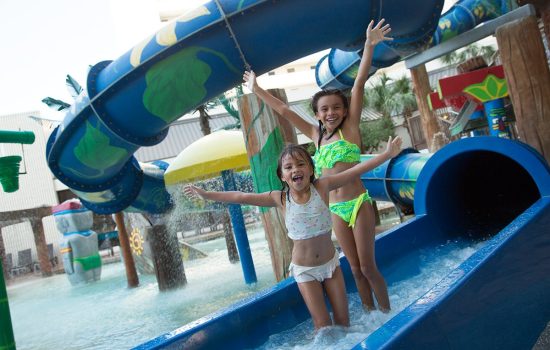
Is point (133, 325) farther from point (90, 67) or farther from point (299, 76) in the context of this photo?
point (299, 76)

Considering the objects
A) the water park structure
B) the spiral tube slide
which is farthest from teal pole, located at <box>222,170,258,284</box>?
the spiral tube slide

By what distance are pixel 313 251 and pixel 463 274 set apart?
0.75 m

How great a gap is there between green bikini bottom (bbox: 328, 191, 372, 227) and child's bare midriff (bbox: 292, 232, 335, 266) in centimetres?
26

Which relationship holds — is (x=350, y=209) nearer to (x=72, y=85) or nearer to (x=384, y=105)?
(x=72, y=85)

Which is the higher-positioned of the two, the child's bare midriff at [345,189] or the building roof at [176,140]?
the building roof at [176,140]

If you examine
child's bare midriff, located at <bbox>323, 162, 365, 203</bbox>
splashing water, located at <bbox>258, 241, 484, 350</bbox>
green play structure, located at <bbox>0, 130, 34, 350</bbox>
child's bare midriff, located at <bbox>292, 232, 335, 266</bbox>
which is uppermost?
green play structure, located at <bbox>0, 130, 34, 350</bbox>

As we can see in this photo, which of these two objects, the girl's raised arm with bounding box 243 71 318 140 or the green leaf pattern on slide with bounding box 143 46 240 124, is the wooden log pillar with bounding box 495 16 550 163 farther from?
the green leaf pattern on slide with bounding box 143 46 240 124

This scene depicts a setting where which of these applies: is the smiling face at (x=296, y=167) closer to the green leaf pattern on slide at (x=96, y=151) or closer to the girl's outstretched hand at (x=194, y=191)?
the girl's outstretched hand at (x=194, y=191)

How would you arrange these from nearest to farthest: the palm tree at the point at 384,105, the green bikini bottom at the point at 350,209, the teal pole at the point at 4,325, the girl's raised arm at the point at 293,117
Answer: the green bikini bottom at the point at 350,209 → the teal pole at the point at 4,325 → the girl's raised arm at the point at 293,117 → the palm tree at the point at 384,105

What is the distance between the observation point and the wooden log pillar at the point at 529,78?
160 inches

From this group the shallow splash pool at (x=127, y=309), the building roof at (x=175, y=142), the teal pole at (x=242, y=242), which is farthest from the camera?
the building roof at (x=175, y=142)

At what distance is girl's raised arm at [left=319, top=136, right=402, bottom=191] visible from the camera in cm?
230

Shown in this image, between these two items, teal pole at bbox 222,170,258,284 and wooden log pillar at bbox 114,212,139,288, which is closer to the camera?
teal pole at bbox 222,170,258,284

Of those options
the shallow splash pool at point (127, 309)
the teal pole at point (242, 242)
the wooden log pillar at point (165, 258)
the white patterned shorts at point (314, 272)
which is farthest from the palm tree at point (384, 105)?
the white patterned shorts at point (314, 272)
